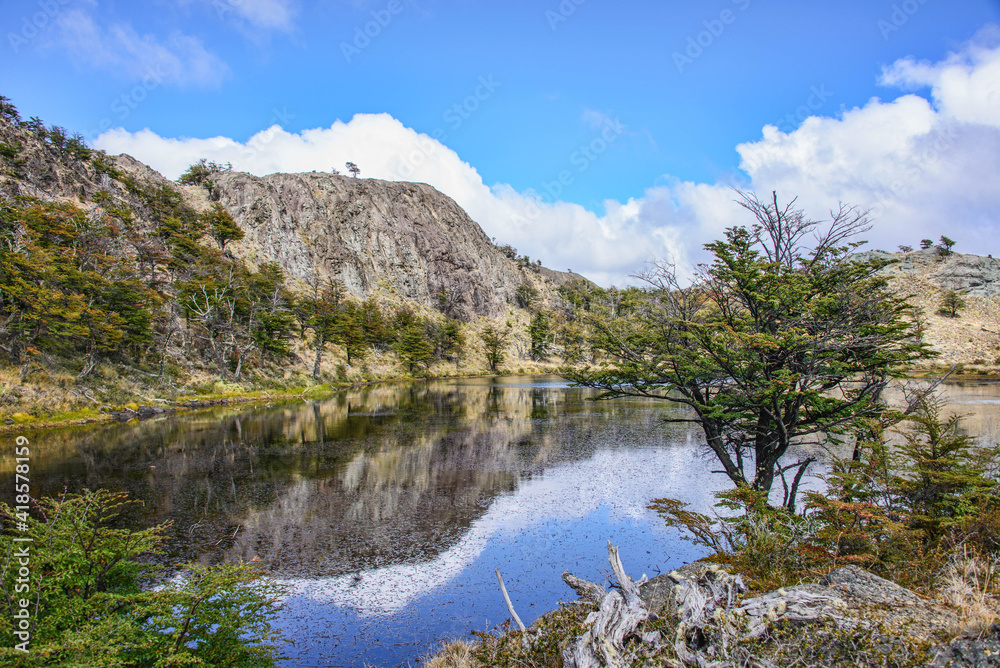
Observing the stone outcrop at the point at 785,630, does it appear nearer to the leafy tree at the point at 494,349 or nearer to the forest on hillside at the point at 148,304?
the forest on hillside at the point at 148,304

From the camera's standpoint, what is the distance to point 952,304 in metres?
66.5

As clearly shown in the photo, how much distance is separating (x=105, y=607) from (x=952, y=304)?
302 feet

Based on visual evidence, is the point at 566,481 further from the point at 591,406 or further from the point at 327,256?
the point at 327,256

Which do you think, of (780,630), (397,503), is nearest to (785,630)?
(780,630)

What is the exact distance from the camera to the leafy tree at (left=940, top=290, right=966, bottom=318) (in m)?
63.3

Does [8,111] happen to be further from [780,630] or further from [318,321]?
[780,630]

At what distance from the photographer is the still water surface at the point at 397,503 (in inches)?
329

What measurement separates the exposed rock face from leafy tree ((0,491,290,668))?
6917cm

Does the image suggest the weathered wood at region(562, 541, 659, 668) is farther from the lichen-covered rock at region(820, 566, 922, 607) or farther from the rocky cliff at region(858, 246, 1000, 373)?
the rocky cliff at region(858, 246, 1000, 373)

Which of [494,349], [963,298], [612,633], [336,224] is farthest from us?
[336,224]

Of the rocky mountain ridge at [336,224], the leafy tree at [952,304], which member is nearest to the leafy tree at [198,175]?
the rocky mountain ridge at [336,224]

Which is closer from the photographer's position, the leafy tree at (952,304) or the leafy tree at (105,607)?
the leafy tree at (105,607)

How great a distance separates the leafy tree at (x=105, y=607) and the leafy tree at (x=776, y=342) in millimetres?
8564

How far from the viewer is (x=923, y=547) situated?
5.73 meters
